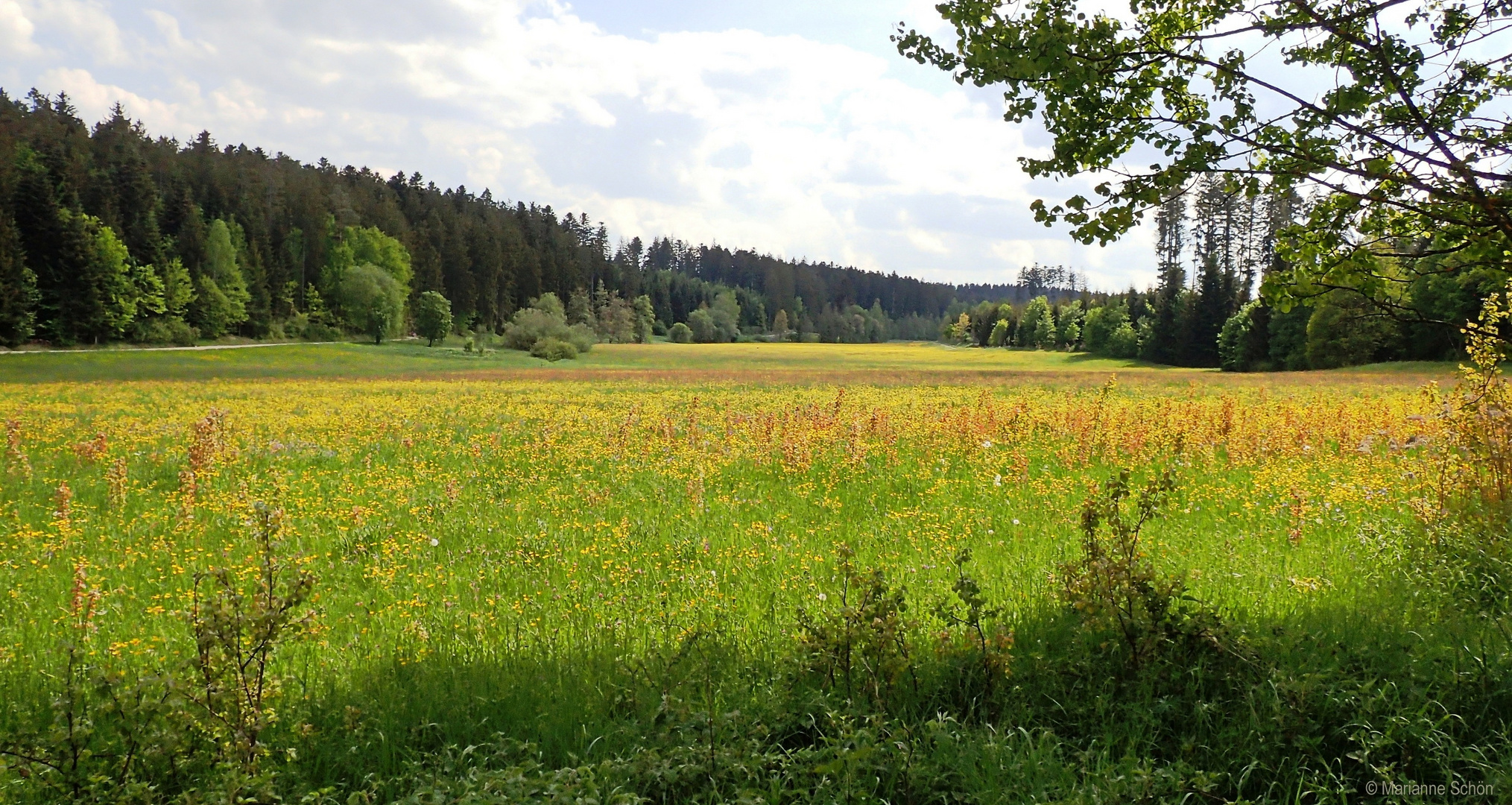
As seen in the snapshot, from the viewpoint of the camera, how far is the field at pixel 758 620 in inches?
124

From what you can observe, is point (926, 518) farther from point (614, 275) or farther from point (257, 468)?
point (614, 275)

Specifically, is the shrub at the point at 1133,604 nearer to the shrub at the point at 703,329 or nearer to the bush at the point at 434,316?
the bush at the point at 434,316

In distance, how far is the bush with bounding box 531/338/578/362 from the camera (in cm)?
6688

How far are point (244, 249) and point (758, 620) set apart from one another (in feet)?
295

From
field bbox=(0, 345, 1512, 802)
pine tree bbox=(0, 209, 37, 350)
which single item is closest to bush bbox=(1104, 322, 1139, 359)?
A: field bbox=(0, 345, 1512, 802)

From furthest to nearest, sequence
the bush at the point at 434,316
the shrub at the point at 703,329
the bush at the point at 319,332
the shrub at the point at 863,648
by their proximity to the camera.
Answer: the shrub at the point at 703,329, the bush at the point at 319,332, the bush at the point at 434,316, the shrub at the point at 863,648

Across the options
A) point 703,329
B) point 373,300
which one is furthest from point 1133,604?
point 703,329

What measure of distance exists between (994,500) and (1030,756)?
5.75 metres

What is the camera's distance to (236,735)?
3123mm

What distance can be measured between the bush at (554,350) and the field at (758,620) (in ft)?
177

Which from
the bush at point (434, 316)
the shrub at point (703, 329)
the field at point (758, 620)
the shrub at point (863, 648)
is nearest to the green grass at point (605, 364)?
the bush at point (434, 316)

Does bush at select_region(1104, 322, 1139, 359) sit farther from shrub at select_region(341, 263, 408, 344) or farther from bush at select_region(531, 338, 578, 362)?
shrub at select_region(341, 263, 408, 344)

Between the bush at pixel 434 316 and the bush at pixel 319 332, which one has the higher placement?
the bush at pixel 434 316

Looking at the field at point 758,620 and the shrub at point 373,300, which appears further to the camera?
the shrub at point 373,300
